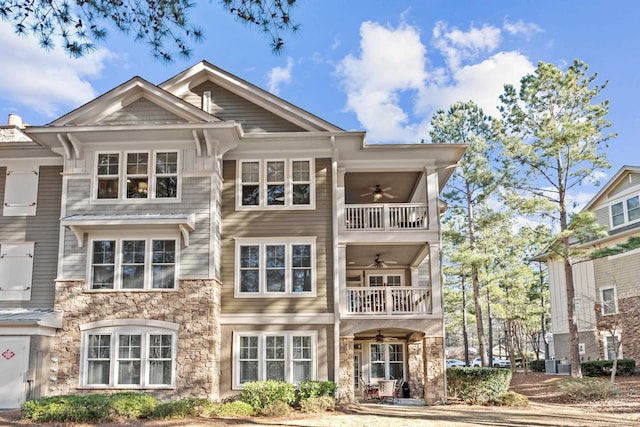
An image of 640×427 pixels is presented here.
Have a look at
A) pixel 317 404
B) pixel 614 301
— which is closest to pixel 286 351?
pixel 317 404

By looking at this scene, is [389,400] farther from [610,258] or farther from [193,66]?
[610,258]

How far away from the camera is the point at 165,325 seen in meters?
16.2

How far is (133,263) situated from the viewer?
1683 cm

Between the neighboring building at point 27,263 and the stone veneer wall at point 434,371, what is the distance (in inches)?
387

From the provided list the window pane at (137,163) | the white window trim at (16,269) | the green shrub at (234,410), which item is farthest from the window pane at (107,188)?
the green shrub at (234,410)

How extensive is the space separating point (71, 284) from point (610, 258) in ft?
74.0

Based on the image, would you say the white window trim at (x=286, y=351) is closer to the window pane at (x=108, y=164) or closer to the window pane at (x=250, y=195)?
the window pane at (x=250, y=195)

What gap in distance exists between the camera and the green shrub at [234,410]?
1446 centimetres

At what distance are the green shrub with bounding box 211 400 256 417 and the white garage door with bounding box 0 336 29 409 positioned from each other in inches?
201

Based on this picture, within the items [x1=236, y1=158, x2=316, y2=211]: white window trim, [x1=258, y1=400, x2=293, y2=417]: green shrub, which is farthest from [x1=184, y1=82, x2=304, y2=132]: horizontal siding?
[x1=258, y1=400, x2=293, y2=417]: green shrub

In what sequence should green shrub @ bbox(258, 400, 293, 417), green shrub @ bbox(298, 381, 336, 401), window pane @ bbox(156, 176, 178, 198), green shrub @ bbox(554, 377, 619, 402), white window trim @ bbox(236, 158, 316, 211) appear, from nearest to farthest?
green shrub @ bbox(258, 400, 293, 417), green shrub @ bbox(298, 381, 336, 401), window pane @ bbox(156, 176, 178, 198), white window trim @ bbox(236, 158, 316, 211), green shrub @ bbox(554, 377, 619, 402)

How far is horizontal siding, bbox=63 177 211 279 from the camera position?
1658 cm

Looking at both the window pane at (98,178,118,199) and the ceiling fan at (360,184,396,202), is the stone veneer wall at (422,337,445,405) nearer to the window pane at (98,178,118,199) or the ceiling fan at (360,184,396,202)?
the ceiling fan at (360,184,396,202)

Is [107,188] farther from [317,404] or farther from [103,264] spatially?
[317,404]
